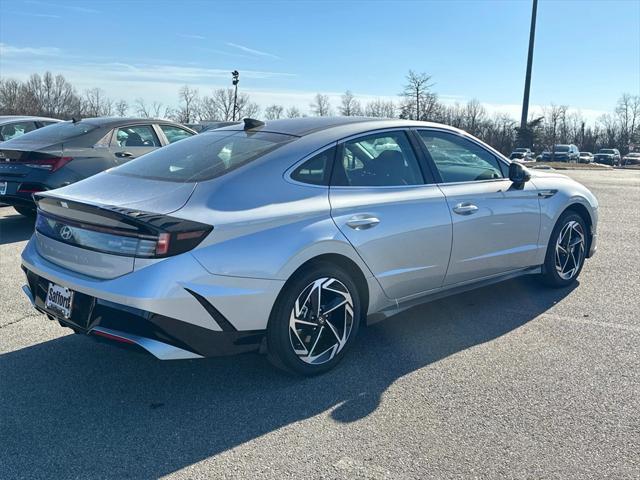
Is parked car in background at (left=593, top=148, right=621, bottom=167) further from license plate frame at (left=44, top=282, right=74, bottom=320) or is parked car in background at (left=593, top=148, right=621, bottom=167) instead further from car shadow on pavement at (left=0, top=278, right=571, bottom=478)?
license plate frame at (left=44, top=282, right=74, bottom=320)

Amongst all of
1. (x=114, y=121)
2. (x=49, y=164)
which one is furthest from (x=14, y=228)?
(x=114, y=121)

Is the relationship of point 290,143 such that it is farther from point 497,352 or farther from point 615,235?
point 615,235

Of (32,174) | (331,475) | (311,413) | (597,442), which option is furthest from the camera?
(32,174)

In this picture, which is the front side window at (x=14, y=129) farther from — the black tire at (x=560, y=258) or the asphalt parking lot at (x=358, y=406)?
the black tire at (x=560, y=258)

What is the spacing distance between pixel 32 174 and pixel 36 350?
4.28m

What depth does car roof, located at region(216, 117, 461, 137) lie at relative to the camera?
3.94 meters

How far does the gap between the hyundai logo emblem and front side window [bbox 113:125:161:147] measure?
541cm

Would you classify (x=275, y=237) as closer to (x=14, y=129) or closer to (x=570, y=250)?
(x=570, y=250)

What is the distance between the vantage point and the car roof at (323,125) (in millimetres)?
3936

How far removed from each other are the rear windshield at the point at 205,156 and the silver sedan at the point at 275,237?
0.7 inches

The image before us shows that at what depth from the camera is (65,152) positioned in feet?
25.1

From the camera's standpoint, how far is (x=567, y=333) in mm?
4320

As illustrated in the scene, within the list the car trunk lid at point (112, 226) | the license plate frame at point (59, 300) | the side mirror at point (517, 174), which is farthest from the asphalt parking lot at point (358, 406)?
the side mirror at point (517, 174)

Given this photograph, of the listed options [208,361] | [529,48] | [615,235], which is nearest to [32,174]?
[208,361]
